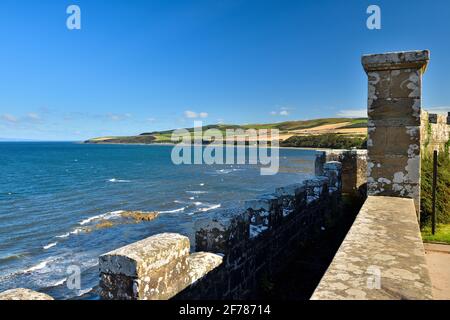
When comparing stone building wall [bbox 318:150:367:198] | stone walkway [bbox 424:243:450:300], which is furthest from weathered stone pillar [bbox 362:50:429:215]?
stone building wall [bbox 318:150:367:198]

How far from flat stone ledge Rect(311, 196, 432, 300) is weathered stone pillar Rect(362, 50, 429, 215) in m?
1.54

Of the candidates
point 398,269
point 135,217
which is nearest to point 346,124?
point 135,217

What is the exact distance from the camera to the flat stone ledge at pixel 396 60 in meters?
5.19

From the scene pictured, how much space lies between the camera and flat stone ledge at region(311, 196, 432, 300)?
85.0 inches

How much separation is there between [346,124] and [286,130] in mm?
32809

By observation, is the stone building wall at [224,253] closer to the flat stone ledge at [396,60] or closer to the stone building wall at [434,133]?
the stone building wall at [434,133]

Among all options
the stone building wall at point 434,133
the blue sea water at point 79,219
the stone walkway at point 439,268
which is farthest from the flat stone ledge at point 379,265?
the blue sea water at point 79,219

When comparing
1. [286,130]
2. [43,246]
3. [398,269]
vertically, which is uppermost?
[286,130]

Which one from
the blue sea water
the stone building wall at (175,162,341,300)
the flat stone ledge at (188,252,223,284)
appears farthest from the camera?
the blue sea water

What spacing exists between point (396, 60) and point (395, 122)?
37.2 inches

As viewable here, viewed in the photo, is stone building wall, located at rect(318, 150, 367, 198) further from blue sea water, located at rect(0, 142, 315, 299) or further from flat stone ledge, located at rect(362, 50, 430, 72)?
blue sea water, located at rect(0, 142, 315, 299)

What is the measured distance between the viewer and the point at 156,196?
3148 centimetres
